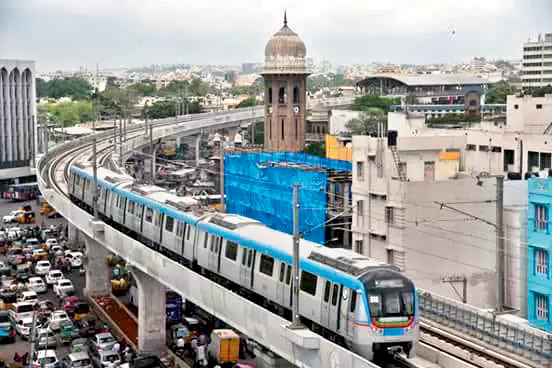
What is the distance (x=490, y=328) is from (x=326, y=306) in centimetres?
267

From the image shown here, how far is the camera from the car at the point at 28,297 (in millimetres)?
28342

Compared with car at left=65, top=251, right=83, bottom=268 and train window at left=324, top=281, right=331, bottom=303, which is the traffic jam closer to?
car at left=65, top=251, right=83, bottom=268

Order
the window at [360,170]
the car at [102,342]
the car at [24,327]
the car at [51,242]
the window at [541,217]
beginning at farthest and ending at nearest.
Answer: the car at [51,242]
the car at [24,327]
the window at [360,170]
the car at [102,342]
the window at [541,217]

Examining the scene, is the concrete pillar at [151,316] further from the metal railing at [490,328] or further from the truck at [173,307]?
the metal railing at [490,328]

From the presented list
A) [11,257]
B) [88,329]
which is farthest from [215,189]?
[88,329]

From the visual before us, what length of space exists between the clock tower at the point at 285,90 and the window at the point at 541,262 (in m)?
29.1

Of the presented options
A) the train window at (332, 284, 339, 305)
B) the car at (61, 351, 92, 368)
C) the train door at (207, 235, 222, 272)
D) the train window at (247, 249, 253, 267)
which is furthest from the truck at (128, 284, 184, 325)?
the train window at (332, 284, 339, 305)

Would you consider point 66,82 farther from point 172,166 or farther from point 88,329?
point 88,329

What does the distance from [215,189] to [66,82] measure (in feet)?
326

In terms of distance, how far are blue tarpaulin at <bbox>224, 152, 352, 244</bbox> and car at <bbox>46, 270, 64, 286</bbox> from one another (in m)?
7.33

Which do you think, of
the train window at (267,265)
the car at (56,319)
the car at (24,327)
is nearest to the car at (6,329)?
the car at (24,327)

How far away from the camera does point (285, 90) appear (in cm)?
4866

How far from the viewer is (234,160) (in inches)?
1481

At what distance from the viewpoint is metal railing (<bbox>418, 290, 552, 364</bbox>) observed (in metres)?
13.4
